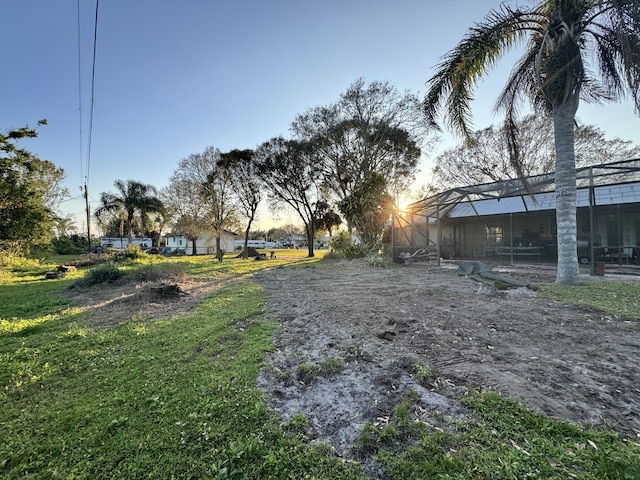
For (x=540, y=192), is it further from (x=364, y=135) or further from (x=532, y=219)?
(x=364, y=135)

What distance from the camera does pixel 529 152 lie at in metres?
17.3

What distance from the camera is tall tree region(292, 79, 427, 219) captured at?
18328 mm

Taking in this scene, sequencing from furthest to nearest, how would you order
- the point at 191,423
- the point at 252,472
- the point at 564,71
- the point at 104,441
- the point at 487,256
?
the point at 487,256
the point at 564,71
the point at 191,423
the point at 104,441
the point at 252,472

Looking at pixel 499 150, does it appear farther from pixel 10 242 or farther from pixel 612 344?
pixel 10 242

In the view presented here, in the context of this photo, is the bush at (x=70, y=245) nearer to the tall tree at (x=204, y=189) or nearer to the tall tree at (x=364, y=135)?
the tall tree at (x=204, y=189)

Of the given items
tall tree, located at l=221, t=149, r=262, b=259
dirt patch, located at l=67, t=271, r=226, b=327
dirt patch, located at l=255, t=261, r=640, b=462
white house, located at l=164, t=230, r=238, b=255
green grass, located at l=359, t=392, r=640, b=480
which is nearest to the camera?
green grass, located at l=359, t=392, r=640, b=480

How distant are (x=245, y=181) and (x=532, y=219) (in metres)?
20.2

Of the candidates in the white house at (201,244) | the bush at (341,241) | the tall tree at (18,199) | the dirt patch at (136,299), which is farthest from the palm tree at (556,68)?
the white house at (201,244)

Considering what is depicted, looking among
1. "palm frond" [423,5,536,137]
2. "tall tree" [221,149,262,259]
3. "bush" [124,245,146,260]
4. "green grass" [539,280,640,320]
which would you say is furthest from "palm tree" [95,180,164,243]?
"green grass" [539,280,640,320]

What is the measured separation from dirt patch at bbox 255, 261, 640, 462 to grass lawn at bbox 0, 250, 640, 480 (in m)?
0.19

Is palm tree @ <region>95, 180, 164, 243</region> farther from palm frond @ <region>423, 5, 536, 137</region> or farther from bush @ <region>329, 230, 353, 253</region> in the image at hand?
palm frond @ <region>423, 5, 536, 137</region>

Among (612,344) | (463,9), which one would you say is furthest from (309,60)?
(612,344)

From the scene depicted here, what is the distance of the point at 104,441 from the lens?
1.87 m

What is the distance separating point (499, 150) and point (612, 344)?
19.3 meters
